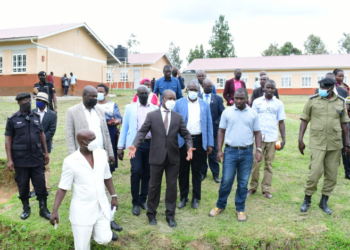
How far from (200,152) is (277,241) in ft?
6.15

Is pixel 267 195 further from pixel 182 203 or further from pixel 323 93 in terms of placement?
pixel 323 93

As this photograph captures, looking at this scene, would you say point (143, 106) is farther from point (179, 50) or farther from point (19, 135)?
point (179, 50)

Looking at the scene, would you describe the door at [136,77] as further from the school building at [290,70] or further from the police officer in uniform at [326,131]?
the police officer in uniform at [326,131]

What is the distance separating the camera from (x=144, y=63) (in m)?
34.8

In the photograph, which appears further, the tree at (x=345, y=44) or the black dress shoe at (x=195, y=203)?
the tree at (x=345, y=44)

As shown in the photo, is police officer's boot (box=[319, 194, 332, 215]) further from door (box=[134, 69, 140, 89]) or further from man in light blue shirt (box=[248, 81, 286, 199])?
door (box=[134, 69, 140, 89])

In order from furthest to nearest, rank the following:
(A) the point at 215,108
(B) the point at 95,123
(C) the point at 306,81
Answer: (C) the point at 306,81, (A) the point at 215,108, (B) the point at 95,123

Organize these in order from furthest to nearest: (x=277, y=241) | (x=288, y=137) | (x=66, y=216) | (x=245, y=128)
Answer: (x=288, y=137)
(x=66, y=216)
(x=245, y=128)
(x=277, y=241)

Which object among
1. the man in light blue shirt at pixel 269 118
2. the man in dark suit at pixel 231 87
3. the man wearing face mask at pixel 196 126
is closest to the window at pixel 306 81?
the man in dark suit at pixel 231 87

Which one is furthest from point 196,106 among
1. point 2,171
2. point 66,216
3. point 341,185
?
point 2,171

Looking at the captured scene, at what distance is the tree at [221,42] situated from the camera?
2045 inches

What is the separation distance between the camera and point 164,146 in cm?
500

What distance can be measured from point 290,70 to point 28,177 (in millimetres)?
33282

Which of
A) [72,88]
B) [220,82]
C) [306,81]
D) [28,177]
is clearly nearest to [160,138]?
[28,177]
